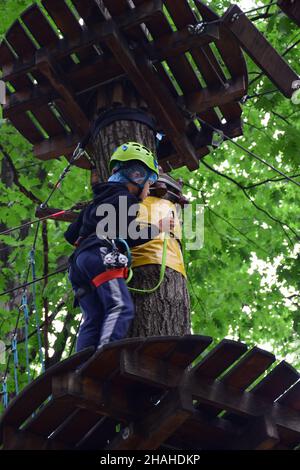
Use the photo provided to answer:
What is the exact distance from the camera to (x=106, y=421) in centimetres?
497

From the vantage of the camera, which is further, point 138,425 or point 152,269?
point 152,269

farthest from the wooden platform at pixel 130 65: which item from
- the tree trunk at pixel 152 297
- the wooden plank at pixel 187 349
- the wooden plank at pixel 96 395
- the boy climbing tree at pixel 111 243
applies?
the wooden plank at pixel 96 395

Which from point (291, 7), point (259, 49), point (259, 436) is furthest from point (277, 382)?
point (259, 49)

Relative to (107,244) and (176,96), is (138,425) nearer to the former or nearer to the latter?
(107,244)

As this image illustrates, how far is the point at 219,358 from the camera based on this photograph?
Result: 467cm

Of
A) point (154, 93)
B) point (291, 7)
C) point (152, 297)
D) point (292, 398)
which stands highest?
point (154, 93)

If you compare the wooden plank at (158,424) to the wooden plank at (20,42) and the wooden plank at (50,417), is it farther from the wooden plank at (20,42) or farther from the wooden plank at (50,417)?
the wooden plank at (20,42)

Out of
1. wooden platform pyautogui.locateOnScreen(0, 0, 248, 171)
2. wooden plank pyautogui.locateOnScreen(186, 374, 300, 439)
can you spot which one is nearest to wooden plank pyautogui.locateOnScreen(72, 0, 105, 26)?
wooden platform pyautogui.locateOnScreen(0, 0, 248, 171)

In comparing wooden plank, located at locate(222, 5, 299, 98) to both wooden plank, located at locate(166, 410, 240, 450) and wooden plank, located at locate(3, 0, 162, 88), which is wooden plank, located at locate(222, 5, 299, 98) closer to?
wooden plank, located at locate(3, 0, 162, 88)

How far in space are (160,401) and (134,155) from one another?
6.88 feet

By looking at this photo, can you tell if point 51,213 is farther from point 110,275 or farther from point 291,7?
point 291,7

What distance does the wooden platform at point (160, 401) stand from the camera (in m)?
4.60

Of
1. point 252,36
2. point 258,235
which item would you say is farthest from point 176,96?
point 258,235
